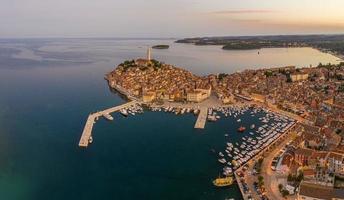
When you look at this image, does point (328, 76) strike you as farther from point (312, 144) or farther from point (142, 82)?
point (312, 144)

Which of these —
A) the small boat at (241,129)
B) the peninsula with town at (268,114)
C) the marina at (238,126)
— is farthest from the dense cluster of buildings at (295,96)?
the small boat at (241,129)

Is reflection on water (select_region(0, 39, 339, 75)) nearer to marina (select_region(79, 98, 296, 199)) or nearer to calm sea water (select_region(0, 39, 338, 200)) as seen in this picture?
marina (select_region(79, 98, 296, 199))

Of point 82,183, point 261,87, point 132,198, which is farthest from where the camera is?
point 261,87

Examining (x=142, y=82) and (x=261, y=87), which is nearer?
(x=261, y=87)

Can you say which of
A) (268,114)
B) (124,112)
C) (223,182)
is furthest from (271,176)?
(124,112)

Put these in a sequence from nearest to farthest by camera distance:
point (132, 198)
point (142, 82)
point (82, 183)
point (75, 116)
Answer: point (132, 198) → point (82, 183) → point (75, 116) → point (142, 82)

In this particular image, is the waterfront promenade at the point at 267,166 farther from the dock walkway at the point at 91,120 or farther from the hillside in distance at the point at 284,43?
the hillside in distance at the point at 284,43

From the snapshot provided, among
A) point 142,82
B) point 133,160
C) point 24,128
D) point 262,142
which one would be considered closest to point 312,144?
point 262,142

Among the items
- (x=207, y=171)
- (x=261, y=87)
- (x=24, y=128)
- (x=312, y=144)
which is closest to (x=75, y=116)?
(x=24, y=128)
